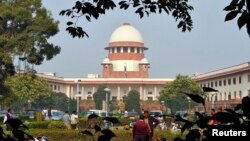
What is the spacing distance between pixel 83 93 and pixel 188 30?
91681 millimetres

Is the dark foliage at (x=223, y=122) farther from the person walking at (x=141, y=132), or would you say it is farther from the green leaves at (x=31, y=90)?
the green leaves at (x=31, y=90)

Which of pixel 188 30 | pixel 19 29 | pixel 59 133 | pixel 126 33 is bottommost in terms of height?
pixel 59 133

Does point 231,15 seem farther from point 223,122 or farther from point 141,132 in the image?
point 141,132

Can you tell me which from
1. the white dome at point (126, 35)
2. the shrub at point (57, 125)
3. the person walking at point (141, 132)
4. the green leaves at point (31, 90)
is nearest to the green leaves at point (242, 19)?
the person walking at point (141, 132)

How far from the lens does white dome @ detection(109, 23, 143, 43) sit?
101625 mm

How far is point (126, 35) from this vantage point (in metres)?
102

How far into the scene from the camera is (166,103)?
69.6 m

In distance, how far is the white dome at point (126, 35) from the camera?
4001 inches

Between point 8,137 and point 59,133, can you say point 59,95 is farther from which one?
point 8,137

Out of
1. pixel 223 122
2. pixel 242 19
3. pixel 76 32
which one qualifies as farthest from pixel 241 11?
pixel 76 32

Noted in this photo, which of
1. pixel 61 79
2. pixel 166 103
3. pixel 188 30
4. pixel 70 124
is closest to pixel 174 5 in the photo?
pixel 188 30

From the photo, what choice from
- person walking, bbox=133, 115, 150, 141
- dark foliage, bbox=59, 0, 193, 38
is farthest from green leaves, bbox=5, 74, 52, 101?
dark foliage, bbox=59, 0, 193, 38

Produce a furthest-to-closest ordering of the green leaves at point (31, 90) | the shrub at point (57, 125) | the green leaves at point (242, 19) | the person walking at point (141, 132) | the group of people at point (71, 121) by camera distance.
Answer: the green leaves at point (31, 90) < the shrub at point (57, 125) < the group of people at point (71, 121) < the person walking at point (141, 132) < the green leaves at point (242, 19)

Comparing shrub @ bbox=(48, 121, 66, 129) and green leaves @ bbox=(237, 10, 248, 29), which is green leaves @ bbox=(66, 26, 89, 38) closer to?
green leaves @ bbox=(237, 10, 248, 29)
